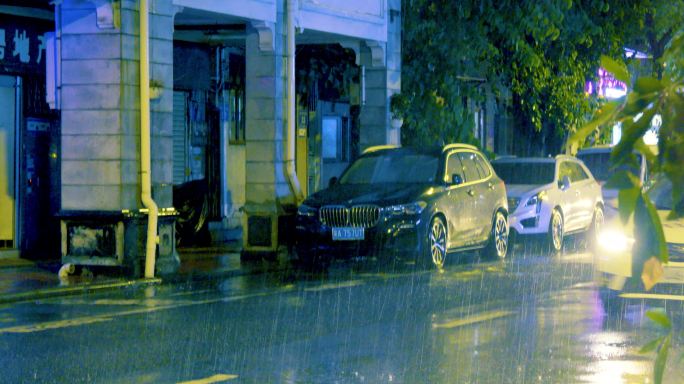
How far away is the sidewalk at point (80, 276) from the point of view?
45.9 feet

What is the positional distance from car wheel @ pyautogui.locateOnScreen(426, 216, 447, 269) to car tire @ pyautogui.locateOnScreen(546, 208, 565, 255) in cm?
369

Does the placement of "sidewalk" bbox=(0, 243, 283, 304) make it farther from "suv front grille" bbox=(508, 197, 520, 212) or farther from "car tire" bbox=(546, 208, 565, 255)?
"car tire" bbox=(546, 208, 565, 255)

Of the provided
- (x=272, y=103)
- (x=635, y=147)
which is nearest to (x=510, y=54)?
(x=272, y=103)

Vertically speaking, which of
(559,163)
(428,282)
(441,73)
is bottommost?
(428,282)

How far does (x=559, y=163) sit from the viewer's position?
21.3 metres

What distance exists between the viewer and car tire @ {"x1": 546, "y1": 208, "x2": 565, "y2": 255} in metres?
20.3

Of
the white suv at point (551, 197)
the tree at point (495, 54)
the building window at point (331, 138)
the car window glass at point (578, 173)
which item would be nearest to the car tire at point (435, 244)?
the white suv at point (551, 197)

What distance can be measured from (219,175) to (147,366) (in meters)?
13.3

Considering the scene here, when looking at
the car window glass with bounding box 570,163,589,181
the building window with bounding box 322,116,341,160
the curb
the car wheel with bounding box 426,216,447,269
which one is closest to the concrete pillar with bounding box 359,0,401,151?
the car window glass with bounding box 570,163,589,181

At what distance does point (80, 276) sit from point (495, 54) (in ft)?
36.7

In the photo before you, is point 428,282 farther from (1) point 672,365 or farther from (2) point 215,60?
(2) point 215,60

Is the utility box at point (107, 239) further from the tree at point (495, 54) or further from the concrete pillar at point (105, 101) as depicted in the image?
the tree at point (495, 54)

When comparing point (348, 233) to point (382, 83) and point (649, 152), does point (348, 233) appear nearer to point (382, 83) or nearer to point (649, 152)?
point (382, 83)

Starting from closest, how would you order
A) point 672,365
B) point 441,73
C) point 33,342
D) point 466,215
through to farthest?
point 672,365 → point 33,342 → point 466,215 → point 441,73
